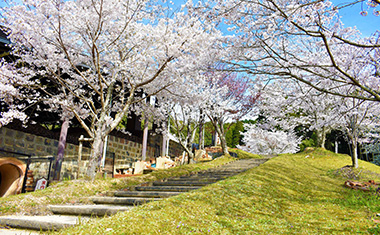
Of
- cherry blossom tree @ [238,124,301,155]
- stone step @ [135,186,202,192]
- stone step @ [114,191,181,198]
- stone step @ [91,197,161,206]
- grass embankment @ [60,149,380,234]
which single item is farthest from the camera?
cherry blossom tree @ [238,124,301,155]

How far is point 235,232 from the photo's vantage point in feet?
11.0

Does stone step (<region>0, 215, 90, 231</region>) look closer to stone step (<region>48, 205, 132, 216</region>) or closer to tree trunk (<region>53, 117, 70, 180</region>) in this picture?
stone step (<region>48, 205, 132, 216</region>)

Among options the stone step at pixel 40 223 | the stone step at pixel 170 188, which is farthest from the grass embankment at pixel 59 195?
the stone step at pixel 40 223

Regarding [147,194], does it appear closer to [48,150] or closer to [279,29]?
[279,29]

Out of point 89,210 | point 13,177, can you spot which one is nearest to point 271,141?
point 13,177

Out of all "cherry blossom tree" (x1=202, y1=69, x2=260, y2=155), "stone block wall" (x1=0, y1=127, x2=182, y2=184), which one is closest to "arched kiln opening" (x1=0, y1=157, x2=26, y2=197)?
"stone block wall" (x1=0, y1=127, x2=182, y2=184)

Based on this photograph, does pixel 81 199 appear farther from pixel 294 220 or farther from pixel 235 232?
pixel 294 220

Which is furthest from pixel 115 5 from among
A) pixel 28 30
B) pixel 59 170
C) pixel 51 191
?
pixel 59 170

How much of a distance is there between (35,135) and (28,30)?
3980 millimetres

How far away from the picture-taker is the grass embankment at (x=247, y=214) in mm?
3289

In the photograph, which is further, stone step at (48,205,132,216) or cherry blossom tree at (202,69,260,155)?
cherry blossom tree at (202,69,260,155)

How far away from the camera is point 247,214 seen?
4277 millimetres

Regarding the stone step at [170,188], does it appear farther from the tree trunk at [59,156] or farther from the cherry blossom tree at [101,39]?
the tree trunk at [59,156]

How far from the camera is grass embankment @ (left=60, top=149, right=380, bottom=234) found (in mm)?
3289
